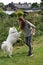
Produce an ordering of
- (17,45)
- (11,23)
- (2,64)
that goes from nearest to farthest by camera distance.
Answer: (2,64) < (17,45) < (11,23)

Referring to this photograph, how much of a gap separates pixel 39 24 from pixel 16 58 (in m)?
7.87

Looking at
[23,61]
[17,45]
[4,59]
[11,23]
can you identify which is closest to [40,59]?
[23,61]

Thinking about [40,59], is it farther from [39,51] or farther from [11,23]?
[11,23]

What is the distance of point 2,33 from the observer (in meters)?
13.9

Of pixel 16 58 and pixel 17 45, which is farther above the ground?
pixel 16 58

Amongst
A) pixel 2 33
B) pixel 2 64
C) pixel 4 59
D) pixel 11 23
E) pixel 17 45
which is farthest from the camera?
pixel 11 23

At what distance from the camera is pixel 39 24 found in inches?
663

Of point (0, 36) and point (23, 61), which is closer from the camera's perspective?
point (23, 61)

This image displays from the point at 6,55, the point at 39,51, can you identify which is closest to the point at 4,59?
the point at 6,55

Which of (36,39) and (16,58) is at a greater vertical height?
(16,58)

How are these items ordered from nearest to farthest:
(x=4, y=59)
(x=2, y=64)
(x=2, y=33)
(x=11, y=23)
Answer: (x=2, y=64), (x=4, y=59), (x=2, y=33), (x=11, y=23)

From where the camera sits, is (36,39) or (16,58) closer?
(16,58)

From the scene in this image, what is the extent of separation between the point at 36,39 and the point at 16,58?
4.84 metres

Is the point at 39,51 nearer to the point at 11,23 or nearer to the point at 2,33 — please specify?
the point at 2,33
